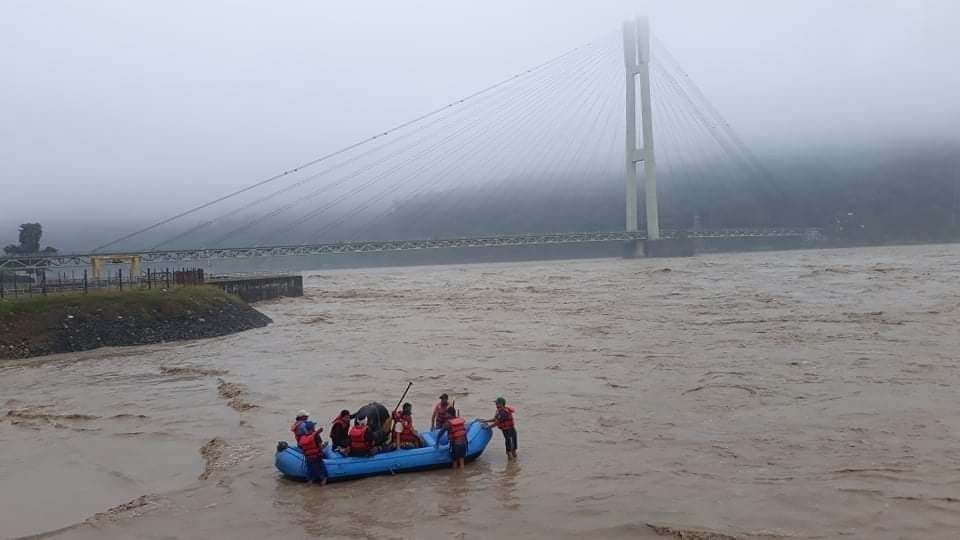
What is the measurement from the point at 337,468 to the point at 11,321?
706 inches

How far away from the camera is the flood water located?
8789mm

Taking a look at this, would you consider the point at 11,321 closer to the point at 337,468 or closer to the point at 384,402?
the point at 384,402

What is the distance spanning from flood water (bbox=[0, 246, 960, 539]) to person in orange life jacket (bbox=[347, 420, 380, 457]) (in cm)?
37

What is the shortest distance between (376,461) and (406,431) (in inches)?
27.3

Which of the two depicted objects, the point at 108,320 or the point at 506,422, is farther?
the point at 108,320

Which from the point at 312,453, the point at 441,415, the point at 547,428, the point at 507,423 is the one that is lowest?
the point at 547,428

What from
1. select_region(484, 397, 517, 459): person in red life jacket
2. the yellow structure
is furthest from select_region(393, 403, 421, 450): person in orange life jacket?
the yellow structure

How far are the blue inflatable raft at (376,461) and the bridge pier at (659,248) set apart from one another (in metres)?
69.5

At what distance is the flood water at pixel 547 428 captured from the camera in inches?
346

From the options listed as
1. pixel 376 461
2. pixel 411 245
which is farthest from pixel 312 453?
pixel 411 245

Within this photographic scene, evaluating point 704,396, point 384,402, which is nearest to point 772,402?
point 704,396

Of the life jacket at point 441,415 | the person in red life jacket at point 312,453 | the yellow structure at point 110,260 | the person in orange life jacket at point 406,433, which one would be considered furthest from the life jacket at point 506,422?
the yellow structure at point 110,260

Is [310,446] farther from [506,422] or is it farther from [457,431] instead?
[506,422]

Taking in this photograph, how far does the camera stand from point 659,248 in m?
78.3
